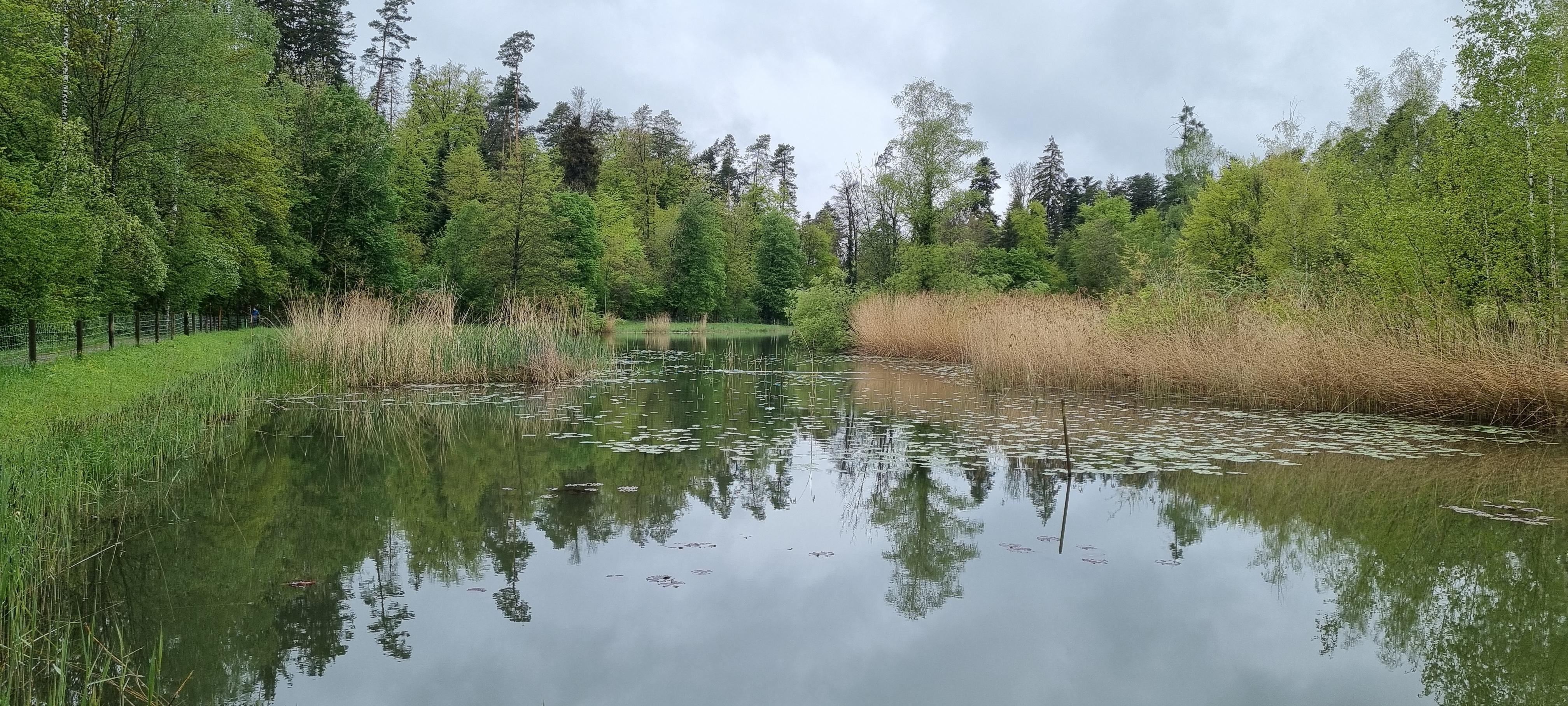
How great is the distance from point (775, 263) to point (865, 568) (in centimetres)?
5371

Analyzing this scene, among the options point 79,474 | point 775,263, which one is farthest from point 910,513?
point 775,263

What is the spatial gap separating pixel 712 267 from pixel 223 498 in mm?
47341

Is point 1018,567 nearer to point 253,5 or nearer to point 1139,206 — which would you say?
point 253,5

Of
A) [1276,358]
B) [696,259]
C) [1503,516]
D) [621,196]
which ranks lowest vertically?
[1503,516]

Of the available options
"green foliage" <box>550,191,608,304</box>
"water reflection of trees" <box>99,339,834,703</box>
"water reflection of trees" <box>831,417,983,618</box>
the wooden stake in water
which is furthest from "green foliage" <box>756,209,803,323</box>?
the wooden stake in water

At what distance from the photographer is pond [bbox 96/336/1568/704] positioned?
4074 millimetres

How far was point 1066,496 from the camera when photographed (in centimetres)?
757

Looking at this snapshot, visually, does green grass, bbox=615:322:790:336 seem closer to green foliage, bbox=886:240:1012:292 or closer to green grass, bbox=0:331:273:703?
green foliage, bbox=886:240:1012:292

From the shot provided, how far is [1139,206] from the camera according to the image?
6762 centimetres

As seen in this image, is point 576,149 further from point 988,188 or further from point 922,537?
point 922,537

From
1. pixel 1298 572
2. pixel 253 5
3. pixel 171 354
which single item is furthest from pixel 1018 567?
pixel 253 5

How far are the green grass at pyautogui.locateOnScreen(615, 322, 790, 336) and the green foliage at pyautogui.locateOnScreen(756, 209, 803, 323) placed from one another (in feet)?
5.93

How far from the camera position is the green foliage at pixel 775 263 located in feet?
191

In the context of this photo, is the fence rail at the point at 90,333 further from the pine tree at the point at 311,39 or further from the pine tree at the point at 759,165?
the pine tree at the point at 759,165
